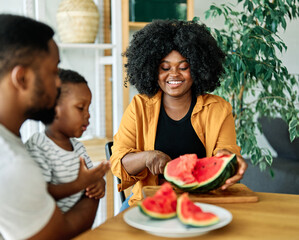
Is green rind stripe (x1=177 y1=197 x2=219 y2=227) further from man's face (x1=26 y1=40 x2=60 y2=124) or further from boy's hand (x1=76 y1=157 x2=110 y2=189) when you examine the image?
man's face (x1=26 y1=40 x2=60 y2=124)

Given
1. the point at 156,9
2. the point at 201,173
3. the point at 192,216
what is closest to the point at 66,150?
the point at 192,216

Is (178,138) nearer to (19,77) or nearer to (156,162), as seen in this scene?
(156,162)

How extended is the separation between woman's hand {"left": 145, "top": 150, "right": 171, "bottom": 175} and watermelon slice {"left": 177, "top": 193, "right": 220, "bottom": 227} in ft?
1.96

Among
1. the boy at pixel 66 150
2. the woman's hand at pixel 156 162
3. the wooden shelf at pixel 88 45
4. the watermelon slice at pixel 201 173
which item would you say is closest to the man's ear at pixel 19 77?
the boy at pixel 66 150

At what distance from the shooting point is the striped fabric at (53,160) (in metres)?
1.21

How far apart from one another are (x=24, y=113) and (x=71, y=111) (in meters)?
0.20

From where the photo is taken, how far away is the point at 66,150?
130cm

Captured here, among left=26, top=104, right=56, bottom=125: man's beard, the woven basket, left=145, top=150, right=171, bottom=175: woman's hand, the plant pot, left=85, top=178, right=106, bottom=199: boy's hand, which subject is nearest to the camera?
left=26, top=104, right=56, bottom=125: man's beard

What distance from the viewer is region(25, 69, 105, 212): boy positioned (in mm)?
1209

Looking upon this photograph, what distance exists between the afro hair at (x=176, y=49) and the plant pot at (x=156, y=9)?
77 centimetres

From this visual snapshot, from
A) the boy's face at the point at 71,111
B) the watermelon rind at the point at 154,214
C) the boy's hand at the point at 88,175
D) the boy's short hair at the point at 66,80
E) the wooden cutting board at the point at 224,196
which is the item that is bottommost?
the wooden cutting board at the point at 224,196

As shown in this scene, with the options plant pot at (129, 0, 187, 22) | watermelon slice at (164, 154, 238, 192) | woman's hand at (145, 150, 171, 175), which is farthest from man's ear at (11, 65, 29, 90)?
plant pot at (129, 0, 187, 22)

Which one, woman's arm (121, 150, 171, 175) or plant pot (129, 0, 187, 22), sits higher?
plant pot (129, 0, 187, 22)

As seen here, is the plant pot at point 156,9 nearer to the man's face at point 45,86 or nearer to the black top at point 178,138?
the black top at point 178,138
